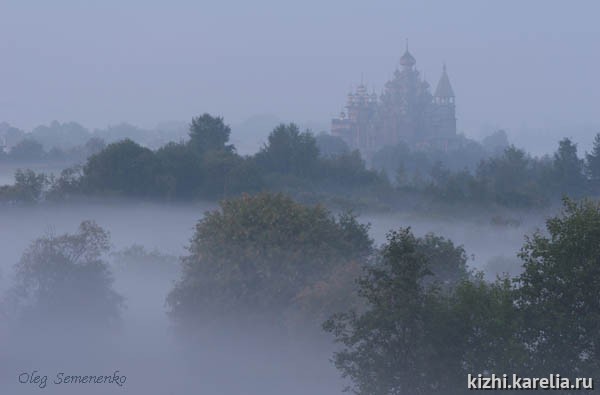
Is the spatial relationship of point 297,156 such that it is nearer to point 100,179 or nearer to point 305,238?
point 100,179

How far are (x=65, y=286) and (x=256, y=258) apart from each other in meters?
8.23

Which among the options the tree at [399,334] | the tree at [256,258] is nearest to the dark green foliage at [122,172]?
the tree at [256,258]

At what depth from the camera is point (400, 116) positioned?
17138cm

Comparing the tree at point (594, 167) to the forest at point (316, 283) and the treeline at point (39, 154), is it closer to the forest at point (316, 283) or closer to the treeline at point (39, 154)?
the forest at point (316, 283)

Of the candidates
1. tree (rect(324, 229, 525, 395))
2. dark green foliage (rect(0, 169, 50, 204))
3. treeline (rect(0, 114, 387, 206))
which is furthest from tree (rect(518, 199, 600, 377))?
treeline (rect(0, 114, 387, 206))

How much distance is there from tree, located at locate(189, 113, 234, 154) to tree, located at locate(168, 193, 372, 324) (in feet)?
169

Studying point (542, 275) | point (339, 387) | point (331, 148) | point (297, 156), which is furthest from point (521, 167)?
point (542, 275)

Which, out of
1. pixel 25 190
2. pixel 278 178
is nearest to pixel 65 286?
pixel 25 190

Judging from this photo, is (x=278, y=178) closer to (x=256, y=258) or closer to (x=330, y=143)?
(x=256, y=258)

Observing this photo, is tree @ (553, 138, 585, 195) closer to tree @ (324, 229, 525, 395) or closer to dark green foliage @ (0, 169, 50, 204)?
dark green foliage @ (0, 169, 50, 204)

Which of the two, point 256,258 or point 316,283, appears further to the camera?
point 256,258

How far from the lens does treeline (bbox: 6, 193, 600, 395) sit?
1947 centimetres

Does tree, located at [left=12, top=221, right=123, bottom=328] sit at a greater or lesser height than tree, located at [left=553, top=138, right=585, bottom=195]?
lesser

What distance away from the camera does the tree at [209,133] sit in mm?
89562
